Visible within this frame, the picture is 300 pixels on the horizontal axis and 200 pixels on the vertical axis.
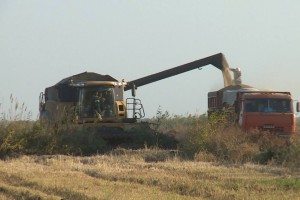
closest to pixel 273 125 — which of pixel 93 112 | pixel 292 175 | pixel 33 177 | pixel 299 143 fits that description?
pixel 299 143

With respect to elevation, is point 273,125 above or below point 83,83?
below

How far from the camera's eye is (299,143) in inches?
924

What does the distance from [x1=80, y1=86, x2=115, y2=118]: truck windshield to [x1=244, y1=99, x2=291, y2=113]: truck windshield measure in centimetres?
620

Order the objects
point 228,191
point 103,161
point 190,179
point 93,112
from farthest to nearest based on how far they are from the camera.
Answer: point 93,112 → point 103,161 → point 190,179 → point 228,191

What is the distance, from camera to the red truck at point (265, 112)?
29078 millimetres

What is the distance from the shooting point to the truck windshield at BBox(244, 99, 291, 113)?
96.2ft

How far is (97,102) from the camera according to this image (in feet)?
103

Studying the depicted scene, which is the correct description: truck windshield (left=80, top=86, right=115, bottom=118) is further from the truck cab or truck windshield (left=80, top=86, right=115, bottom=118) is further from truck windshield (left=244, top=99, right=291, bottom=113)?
truck windshield (left=244, top=99, right=291, bottom=113)

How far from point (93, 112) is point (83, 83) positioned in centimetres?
138

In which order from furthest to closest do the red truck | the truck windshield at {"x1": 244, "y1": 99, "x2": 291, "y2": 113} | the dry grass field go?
the truck windshield at {"x1": 244, "y1": 99, "x2": 291, "y2": 113} < the red truck < the dry grass field

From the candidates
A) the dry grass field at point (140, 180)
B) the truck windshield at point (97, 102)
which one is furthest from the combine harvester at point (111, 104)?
the dry grass field at point (140, 180)

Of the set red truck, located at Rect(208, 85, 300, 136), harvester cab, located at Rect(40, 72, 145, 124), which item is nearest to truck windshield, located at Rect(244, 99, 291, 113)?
red truck, located at Rect(208, 85, 300, 136)

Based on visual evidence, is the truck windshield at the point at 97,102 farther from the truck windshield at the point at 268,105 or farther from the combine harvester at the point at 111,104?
the truck windshield at the point at 268,105

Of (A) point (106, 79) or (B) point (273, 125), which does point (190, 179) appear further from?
(A) point (106, 79)
